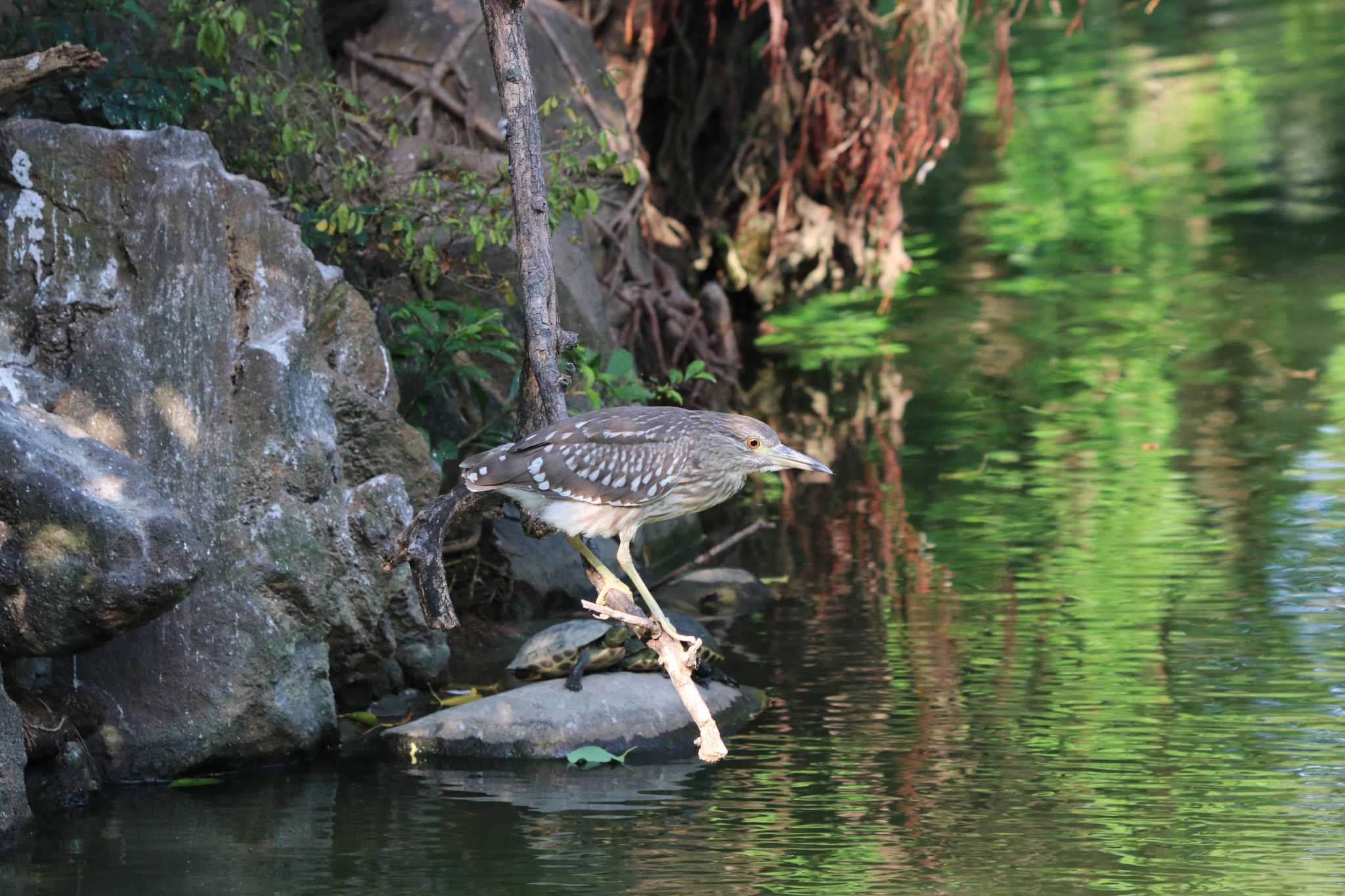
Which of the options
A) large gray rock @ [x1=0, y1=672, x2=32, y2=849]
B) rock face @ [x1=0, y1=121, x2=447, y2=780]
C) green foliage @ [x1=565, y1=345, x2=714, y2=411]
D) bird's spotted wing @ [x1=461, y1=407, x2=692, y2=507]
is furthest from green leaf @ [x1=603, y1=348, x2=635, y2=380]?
large gray rock @ [x1=0, y1=672, x2=32, y2=849]

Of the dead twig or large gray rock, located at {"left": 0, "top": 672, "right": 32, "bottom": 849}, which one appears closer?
large gray rock, located at {"left": 0, "top": 672, "right": 32, "bottom": 849}

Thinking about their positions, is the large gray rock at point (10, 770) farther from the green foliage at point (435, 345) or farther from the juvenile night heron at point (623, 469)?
the green foliage at point (435, 345)

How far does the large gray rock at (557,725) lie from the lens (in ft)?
21.4

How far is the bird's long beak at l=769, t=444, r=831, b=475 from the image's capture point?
5.46 metres

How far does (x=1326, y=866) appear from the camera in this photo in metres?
5.14

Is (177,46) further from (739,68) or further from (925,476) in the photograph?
(739,68)

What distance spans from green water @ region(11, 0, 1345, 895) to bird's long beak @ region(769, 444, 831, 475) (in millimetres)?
1109

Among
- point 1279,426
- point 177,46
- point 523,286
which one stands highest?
point 177,46

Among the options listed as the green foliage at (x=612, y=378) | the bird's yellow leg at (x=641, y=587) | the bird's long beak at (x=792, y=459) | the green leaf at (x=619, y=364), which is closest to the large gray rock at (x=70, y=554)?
the bird's yellow leg at (x=641, y=587)

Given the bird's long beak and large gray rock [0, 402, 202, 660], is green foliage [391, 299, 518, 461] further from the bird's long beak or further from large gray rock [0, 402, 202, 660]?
the bird's long beak

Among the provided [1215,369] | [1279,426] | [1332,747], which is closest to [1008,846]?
[1332,747]

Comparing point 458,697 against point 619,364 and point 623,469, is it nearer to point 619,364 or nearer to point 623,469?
point 619,364

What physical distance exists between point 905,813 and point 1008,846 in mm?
423

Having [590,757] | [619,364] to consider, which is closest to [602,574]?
[590,757]
